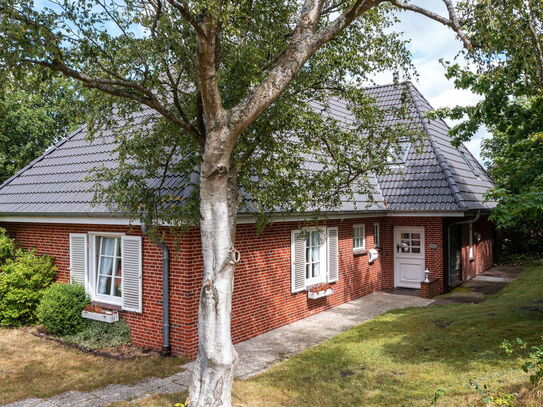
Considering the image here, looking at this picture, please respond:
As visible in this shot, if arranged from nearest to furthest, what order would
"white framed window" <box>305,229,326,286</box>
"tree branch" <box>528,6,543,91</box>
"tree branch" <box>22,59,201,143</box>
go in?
"tree branch" <box>22,59,201,143</box> < "tree branch" <box>528,6,543,91</box> < "white framed window" <box>305,229,326,286</box>

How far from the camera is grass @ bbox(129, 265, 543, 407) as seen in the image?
6395 millimetres

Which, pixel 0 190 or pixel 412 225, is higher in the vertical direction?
pixel 0 190

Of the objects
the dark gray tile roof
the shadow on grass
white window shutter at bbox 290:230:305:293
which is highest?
the dark gray tile roof

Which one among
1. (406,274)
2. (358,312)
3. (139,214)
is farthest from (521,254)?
(139,214)

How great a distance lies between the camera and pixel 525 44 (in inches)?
320

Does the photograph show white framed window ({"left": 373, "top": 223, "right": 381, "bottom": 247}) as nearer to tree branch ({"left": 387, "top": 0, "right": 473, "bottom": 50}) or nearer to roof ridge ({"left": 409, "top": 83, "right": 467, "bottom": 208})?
roof ridge ({"left": 409, "top": 83, "right": 467, "bottom": 208})

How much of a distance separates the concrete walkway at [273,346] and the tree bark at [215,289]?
1.47m

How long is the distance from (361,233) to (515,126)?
5690 mm

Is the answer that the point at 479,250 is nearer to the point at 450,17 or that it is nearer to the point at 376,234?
the point at 376,234

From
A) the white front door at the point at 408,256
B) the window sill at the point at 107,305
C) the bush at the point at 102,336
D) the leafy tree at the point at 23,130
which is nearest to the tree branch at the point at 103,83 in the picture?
the window sill at the point at 107,305

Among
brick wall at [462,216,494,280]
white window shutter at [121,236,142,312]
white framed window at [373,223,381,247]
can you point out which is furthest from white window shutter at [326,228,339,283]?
brick wall at [462,216,494,280]

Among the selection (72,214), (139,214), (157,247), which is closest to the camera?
(139,214)

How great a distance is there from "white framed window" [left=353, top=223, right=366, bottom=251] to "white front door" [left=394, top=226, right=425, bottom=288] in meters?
1.58

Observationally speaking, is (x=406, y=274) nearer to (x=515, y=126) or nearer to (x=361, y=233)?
(x=361, y=233)
